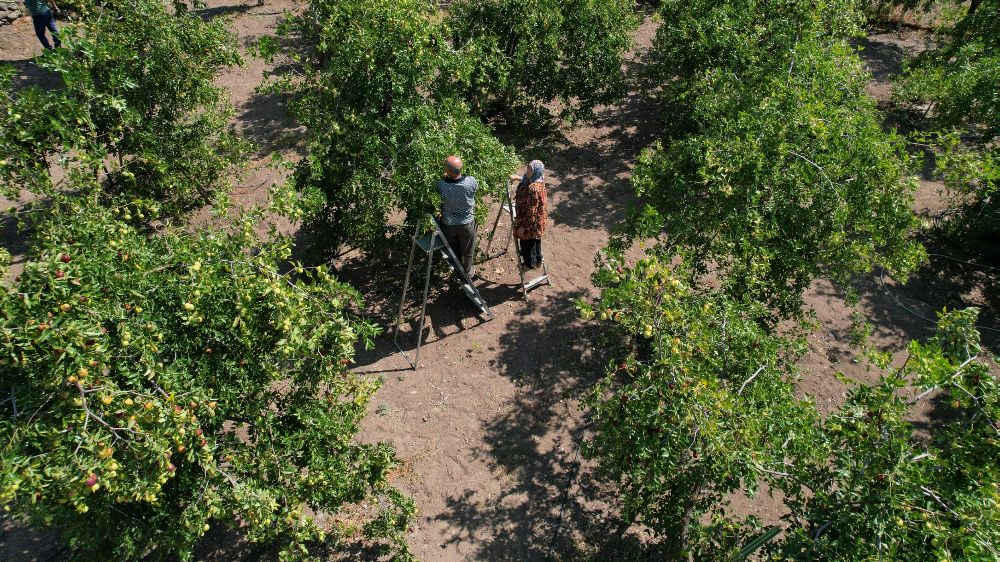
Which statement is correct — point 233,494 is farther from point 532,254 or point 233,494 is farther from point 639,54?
→ point 639,54

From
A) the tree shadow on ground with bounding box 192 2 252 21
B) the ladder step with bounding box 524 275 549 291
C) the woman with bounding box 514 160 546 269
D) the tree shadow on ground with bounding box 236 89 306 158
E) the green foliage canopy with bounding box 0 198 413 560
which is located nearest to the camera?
the green foliage canopy with bounding box 0 198 413 560

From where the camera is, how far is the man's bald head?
6.28m

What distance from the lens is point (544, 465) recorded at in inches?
233

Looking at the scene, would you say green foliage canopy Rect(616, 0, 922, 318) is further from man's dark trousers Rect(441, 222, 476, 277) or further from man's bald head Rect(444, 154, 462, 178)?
man's dark trousers Rect(441, 222, 476, 277)

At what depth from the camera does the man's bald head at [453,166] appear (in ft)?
20.6

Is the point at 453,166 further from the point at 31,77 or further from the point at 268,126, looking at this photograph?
the point at 31,77

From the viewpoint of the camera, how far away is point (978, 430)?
11.3 ft

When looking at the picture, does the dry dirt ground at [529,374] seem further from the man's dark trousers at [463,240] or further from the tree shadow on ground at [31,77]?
the tree shadow on ground at [31,77]

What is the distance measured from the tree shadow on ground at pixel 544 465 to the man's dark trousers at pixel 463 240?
975 millimetres

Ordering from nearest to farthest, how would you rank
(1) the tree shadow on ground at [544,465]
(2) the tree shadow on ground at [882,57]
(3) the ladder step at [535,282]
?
1. (1) the tree shadow on ground at [544,465]
2. (3) the ladder step at [535,282]
3. (2) the tree shadow on ground at [882,57]

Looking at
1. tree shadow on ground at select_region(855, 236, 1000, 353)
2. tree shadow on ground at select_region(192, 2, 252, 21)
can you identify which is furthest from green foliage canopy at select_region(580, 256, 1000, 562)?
tree shadow on ground at select_region(192, 2, 252, 21)

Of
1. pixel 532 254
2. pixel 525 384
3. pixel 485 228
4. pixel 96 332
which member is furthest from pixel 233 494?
pixel 485 228

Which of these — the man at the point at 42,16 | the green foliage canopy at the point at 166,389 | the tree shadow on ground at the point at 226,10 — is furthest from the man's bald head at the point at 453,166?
the tree shadow on ground at the point at 226,10

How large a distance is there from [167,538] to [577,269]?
5775 millimetres
